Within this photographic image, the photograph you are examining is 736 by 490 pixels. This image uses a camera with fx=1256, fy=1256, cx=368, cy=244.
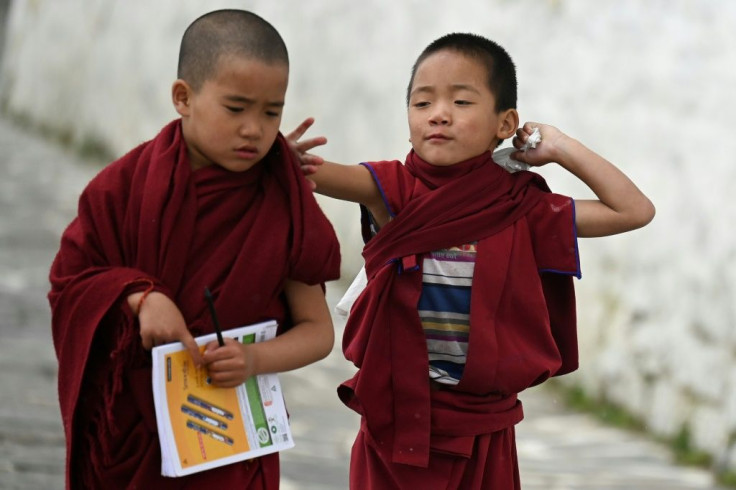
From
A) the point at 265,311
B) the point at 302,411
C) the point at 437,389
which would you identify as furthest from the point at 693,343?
the point at 265,311

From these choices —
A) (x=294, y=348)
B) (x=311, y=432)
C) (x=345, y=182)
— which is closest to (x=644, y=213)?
(x=345, y=182)

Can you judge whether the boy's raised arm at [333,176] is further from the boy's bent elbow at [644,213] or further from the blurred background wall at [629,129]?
the blurred background wall at [629,129]

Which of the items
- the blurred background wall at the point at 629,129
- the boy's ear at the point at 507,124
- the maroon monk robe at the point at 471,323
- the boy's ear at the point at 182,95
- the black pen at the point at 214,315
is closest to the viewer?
the black pen at the point at 214,315

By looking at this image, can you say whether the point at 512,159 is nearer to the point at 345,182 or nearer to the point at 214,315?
the point at 345,182

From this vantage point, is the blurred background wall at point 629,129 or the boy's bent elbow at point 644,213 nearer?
the boy's bent elbow at point 644,213

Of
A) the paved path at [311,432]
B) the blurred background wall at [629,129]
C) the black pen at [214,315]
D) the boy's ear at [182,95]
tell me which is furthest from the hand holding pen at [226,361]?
the blurred background wall at [629,129]

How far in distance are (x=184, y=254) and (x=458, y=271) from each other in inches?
22.2

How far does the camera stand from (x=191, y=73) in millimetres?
2365

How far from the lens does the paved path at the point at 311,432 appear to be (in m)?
4.11

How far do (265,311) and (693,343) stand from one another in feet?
10.0

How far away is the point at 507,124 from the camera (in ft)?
8.61

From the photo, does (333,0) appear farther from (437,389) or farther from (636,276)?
(437,389)

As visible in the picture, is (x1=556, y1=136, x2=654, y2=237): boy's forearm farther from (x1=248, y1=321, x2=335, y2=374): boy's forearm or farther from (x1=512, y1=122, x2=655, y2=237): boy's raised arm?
(x1=248, y1=321, x2=335, y2=374): boy's forearm

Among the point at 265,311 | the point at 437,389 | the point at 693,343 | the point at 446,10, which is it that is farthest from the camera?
the point at 446,10
